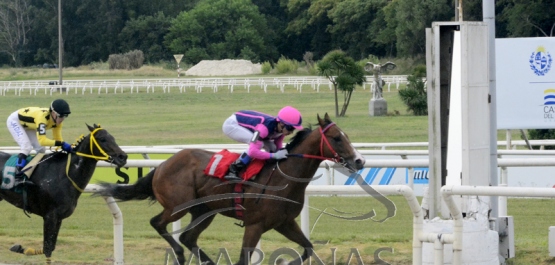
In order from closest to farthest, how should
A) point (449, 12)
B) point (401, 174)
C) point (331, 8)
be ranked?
point (401, 174), point (449, 12), point (331, 8)

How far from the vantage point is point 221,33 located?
58219 mm

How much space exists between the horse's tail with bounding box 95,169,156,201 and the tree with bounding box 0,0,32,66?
5618cm

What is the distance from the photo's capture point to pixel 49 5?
60.6 m

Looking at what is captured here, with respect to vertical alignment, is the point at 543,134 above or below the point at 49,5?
below

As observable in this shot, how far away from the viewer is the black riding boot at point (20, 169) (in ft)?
22.2

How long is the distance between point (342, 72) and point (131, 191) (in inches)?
779

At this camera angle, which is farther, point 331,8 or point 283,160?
point 331,8

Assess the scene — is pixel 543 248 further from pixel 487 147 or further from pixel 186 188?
pixel 186 188

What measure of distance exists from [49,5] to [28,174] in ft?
184

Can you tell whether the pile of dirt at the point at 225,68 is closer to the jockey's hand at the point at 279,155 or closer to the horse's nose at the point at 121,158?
the horse's nose at the point at 121,158

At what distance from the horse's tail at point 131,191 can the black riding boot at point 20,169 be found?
84cm

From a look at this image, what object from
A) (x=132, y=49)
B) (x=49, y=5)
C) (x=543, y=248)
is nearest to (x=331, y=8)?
(x=132, y=49)

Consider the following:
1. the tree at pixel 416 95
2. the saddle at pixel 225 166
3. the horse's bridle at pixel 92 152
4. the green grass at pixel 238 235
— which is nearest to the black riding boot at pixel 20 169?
the horse's bridle at pixel 92 152

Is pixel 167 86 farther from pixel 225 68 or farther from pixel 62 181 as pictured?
pixel 62 181
